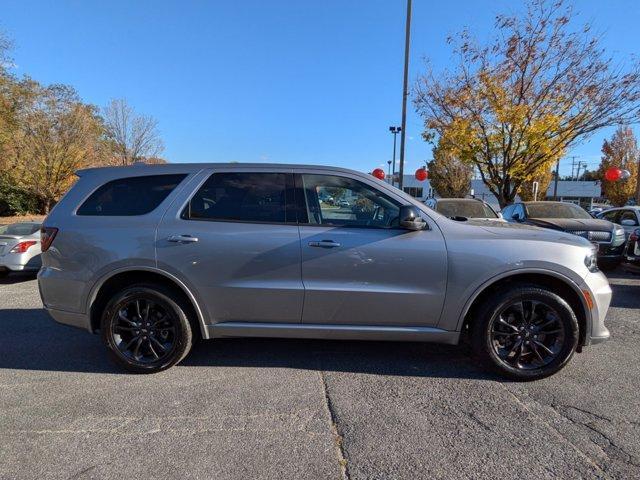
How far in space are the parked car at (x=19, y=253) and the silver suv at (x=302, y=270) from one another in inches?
198

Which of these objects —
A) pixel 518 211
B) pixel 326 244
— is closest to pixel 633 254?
pixel 518 211

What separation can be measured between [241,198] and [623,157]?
5380cm

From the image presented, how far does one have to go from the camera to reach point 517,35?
553 inches

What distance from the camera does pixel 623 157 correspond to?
1826 inches

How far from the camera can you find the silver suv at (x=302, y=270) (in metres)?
3.78

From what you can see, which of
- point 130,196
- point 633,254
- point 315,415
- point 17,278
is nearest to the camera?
point 315,415

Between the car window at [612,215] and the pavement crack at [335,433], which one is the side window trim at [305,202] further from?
the car window at [612,215]

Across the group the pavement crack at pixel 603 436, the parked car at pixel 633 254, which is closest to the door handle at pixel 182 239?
the pavement crack at pixel 603 436

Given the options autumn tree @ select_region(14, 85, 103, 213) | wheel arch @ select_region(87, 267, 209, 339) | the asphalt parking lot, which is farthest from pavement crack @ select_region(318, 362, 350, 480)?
autumn tree @ select_region(14, 85, 103, 213)

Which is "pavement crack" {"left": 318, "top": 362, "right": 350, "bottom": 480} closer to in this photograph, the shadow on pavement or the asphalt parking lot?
the asphalt parking lot

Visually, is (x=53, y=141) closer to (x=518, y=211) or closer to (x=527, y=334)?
(x=518, y=211)

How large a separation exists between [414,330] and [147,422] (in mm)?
2218

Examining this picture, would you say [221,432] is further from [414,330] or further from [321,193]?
[321,193]

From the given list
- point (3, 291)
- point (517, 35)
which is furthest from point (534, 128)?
point (3, 291)
